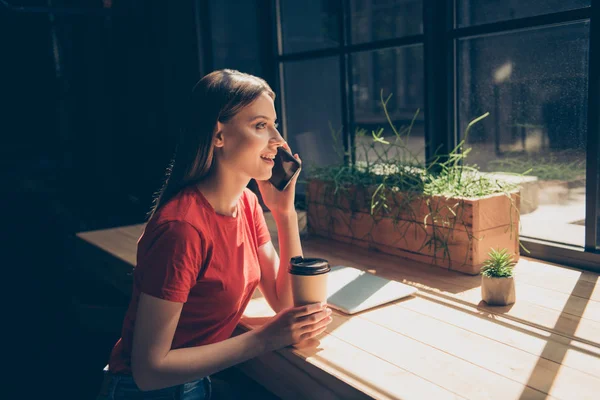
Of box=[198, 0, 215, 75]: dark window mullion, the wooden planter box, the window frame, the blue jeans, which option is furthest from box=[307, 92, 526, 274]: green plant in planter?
box=[198, 0, 215, 75]: dark window mullion

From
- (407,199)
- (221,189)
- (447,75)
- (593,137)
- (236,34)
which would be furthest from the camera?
(236,34)

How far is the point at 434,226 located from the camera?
2.02 m

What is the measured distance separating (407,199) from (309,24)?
1.39 meters

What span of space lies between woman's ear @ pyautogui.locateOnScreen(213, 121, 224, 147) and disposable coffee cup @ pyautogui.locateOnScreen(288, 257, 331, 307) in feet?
1.10

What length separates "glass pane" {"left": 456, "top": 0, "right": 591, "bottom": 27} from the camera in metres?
1.99

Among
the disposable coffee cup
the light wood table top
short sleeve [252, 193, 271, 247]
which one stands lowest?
the light wood table top

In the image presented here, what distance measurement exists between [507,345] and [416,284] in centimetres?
Answer: 53

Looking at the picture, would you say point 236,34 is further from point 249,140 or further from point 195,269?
point 195,269

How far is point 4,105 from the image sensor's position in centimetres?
375

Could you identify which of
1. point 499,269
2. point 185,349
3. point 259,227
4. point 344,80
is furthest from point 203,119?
point 344,80

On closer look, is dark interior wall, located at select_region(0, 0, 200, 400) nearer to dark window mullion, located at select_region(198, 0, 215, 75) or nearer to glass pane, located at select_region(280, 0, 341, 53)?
dark window mullion, located at select_region(198, 0, 215, 75)

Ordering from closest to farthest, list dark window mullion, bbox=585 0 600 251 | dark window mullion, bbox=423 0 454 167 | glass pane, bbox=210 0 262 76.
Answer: dark window mullion, bbox=585 0 600 251 → dark window mullion, bbox=423 0 454 167 → glass pane, bbox=210 0 262 76

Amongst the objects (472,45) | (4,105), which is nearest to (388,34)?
(472,45)

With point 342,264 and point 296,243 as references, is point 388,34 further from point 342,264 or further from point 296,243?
point 296,243
